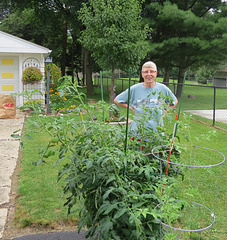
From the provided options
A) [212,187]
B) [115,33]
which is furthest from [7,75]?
[212,187]

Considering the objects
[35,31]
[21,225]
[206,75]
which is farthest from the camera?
[206,75]

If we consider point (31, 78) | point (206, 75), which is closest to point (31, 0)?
point (31, 78)

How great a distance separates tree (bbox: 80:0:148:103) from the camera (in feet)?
31.2

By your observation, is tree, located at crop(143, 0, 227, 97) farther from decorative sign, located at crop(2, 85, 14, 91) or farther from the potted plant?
decorative sign, located at crop(2, 85, 14, 91)

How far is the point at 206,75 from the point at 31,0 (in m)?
37.5

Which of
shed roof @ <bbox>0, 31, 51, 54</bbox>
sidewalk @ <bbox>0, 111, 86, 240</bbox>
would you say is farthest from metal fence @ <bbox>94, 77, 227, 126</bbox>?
shed roof @ <bbox>0, 31, 51, 54</bbox>

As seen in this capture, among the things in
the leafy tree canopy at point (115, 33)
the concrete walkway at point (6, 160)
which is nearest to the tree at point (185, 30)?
the leafy tree canopy at point (115, 33)

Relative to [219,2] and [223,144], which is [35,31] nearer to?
[219,2]

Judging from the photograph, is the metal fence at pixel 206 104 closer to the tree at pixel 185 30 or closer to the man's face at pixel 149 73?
the man's face at pixel 149 73

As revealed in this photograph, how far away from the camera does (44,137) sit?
732cm

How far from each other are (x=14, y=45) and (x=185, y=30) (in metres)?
8.61

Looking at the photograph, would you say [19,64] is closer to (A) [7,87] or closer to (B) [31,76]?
(B) [31,76]

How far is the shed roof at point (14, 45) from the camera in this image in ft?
36.8

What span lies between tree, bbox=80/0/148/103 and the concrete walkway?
3.92 meters
